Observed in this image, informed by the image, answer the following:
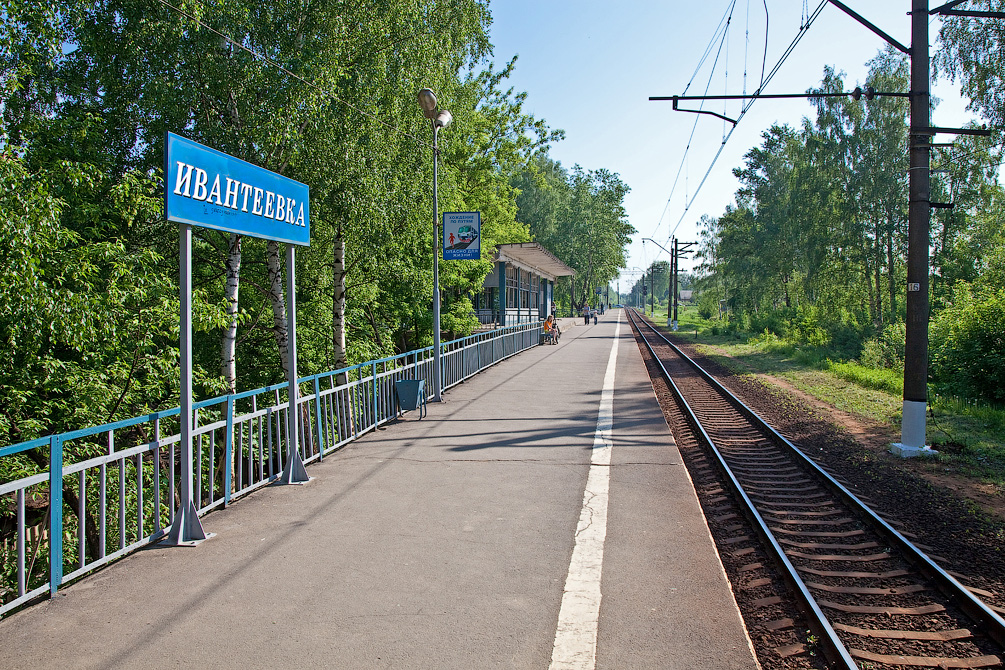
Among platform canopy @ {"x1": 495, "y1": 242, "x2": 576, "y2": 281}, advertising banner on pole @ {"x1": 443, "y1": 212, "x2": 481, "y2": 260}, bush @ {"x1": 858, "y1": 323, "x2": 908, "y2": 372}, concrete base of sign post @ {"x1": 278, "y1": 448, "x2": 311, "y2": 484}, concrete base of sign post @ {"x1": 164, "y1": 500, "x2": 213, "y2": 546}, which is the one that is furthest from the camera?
platform canopy @ {"x1": 495, "y1": 242, "x2": 576, "y2": 281}

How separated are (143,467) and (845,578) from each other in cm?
964

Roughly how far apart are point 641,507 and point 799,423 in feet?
22.2

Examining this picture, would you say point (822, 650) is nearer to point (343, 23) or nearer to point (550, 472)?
point (550, 472)

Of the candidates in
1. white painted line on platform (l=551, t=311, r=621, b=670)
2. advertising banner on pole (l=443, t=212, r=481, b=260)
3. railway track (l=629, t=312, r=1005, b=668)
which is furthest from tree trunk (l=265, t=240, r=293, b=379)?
railway track (l=629, t=312, r=1005, b=668)

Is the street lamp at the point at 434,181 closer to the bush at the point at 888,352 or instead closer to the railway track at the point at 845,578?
the railway track at the point at 845,578

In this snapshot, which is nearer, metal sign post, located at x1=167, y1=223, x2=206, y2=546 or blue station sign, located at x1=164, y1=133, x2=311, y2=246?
blue station sign, located at x1=164, y1=133, x2=311, y2=246

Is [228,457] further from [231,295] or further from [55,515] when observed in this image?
[231,295]

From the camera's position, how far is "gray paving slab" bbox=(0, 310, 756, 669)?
3.43m

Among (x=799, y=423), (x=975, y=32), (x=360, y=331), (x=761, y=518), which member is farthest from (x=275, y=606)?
(x=975, y=32)

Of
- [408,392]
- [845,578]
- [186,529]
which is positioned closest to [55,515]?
[186,529]

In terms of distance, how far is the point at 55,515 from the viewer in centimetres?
409

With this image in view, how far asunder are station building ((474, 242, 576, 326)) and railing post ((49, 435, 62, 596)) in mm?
22959

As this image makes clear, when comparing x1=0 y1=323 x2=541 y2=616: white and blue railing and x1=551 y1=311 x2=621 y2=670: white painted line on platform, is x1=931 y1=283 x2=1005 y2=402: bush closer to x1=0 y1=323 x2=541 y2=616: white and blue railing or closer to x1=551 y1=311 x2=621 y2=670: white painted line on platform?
x1=551 y1=311 x2=621 y2=670: white painted line on platform

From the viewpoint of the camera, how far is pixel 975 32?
53.5 feet
